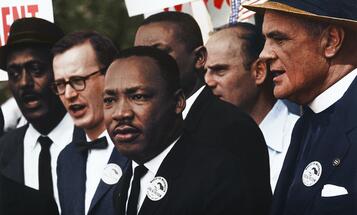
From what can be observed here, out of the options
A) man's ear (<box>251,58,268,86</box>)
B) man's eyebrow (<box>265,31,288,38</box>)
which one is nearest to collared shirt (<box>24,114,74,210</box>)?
man's ear (<box>251,58,268,86</box>)

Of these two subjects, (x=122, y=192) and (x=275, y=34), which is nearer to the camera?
(x=275, y=34)

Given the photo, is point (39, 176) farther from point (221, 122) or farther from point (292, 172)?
point (292, 172)

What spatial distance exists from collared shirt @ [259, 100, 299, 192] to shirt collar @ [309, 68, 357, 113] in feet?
4.68

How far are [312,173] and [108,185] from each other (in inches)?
66.3

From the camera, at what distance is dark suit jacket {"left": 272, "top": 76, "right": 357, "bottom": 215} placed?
5.54m

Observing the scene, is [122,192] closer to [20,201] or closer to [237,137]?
[20,201]

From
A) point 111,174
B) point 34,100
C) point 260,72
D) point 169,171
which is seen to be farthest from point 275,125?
point 34,100

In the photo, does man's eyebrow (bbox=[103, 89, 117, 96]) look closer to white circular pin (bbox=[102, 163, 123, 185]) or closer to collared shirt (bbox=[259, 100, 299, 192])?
white circular pin (bbox=[102, 163, 123, 185])

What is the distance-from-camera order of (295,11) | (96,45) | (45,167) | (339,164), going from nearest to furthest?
(339,164), (295,11), (96,45), (45,167)

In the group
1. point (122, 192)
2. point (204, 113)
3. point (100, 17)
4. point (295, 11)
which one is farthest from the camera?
point (100, 17)

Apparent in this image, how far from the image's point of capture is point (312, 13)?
19.2ft

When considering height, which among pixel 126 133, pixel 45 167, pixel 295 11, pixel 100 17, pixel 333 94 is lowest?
Answer: pixel 100 17

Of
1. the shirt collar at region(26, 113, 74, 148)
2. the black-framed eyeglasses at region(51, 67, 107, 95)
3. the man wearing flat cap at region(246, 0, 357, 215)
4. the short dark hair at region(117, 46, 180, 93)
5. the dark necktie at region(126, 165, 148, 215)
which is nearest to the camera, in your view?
the man wearing flat cap at region(246, 0, 357, 215)

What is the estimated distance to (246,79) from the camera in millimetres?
7703
